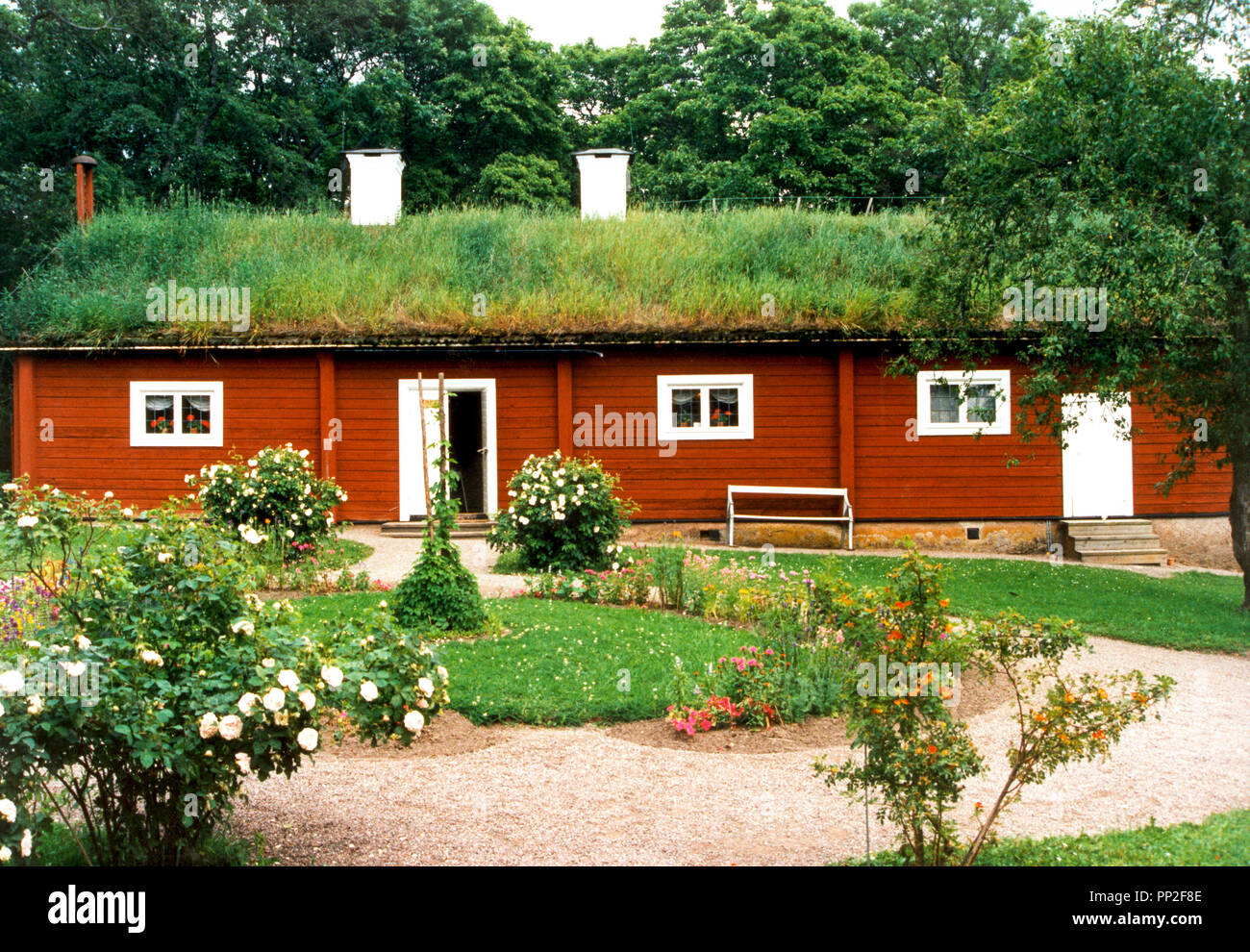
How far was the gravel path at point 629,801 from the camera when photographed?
16.0 feet

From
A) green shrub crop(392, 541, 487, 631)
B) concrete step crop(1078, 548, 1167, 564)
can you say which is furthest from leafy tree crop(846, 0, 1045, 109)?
green shrub crop(392, 541, 487, 631)

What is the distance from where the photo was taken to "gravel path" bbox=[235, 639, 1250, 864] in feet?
16.0

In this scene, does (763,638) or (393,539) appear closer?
(763,638)

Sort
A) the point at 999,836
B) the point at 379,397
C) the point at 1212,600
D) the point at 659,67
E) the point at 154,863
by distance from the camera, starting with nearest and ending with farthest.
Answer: the point at 154,863 < the point at 999,836 < the point at 1212,600 < the point at 379,397 < the point at 659,67

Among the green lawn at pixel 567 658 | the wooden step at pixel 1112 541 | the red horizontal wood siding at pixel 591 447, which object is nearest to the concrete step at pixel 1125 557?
the wooden step at pixel 1112 541

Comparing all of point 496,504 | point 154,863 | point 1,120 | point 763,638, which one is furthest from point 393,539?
point 1,120

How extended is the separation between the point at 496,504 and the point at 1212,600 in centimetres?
1056

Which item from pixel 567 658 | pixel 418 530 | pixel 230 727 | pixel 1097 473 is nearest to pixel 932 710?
pixel 230 727

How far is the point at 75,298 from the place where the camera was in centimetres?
1733

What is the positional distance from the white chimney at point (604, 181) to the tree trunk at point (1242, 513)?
13.8 metres

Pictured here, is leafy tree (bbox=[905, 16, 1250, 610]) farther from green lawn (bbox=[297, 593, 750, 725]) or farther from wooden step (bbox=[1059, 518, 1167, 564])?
green lawn (bbox=[297, 593, 750, 725])

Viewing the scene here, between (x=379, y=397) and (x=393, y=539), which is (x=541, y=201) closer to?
(x=379, y=397)

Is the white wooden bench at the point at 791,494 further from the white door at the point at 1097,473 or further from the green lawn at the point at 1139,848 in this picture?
the green lawn at the point at 1139,848

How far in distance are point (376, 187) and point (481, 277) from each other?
5.05m
